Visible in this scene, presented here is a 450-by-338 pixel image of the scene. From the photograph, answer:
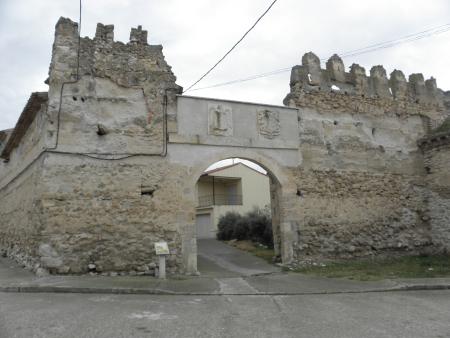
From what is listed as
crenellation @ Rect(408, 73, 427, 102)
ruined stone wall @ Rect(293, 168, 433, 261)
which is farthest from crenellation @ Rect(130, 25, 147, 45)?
crenellation @ Rect(408, 73, 427, 102)

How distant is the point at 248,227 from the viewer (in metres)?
18.2

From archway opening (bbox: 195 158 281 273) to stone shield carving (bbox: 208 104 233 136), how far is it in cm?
179

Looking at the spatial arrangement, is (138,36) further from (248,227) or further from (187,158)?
(248,227)

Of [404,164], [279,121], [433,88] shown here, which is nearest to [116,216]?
[279,121]

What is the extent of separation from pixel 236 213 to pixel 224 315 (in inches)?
619

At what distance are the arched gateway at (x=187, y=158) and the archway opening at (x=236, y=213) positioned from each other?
1.37 metres

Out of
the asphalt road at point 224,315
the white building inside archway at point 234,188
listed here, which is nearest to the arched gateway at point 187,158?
the asphalt road at point 224,315

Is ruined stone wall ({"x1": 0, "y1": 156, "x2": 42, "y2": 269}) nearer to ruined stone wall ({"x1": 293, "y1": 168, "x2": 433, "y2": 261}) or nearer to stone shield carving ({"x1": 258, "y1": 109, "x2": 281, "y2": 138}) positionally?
stone shield carving ({"x1": 258, "y1": 109, "x2": 281, "y2": 138})

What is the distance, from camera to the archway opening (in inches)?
508

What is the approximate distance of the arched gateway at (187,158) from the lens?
8492mm

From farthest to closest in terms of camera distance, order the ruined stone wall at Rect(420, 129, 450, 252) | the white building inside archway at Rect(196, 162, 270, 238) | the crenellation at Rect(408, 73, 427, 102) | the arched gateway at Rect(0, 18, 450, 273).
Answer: the white building inside archway at Rect(196, 162, 270, 238) → the crenellation at Rect(408, 73, 427, 102) → the ruined stone wall at Rect(420, 129, 450, 252) → the arched gateway at Rect(0, 18, 450, 273)

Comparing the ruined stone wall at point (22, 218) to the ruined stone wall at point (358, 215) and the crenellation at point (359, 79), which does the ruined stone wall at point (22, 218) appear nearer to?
the ruined stone wall at point (358, 215)

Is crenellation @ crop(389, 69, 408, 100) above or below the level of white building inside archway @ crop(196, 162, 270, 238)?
above

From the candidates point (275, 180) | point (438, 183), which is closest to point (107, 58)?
point (275, 180)
